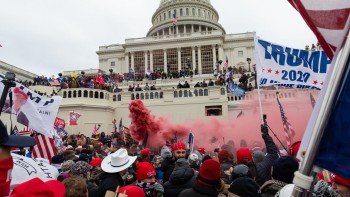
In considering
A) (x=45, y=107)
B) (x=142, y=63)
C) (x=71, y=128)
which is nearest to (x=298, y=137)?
(x=45, y=107)

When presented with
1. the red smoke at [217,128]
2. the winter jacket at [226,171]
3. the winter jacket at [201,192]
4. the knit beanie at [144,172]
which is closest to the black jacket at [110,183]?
the knit beanie at [144,172]

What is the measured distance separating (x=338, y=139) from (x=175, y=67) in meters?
60.4

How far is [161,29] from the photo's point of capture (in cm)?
7850

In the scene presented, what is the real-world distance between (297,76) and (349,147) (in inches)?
253

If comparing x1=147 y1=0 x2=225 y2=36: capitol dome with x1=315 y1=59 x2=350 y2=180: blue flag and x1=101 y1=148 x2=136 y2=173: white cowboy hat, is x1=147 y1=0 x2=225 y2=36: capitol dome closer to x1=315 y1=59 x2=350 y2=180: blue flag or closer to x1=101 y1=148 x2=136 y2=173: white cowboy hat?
x1=101 y1=148 x2=136 y2=173: white cowboy hat

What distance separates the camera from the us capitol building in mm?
28953

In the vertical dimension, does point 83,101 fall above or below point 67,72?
below

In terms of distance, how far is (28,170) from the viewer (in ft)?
11.8

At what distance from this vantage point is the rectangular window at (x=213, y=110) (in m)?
28.7

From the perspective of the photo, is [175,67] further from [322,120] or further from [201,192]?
[322,120]

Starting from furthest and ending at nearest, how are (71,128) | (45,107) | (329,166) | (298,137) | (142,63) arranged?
(142,63) < (71,128) < (298,137) < (45,107) < (329,166)

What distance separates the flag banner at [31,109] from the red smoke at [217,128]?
529 centimetres

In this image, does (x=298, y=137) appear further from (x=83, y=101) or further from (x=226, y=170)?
(x=83, y=101)

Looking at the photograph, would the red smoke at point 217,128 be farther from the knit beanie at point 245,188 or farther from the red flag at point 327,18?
the red flag at point 327,18
